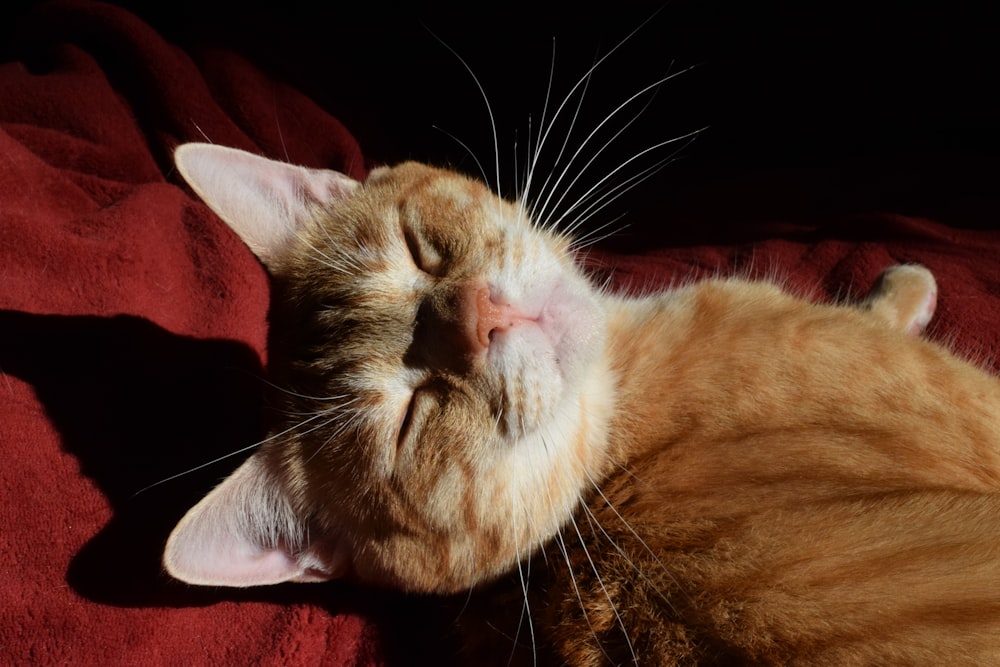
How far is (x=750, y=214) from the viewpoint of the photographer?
9.61 ft

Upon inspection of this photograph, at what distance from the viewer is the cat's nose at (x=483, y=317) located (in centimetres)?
138

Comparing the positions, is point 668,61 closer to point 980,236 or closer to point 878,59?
point 878,59

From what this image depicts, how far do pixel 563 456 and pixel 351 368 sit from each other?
53cm

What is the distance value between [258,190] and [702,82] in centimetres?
251

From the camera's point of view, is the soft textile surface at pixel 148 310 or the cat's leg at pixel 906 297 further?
the cat's leg at pixel 906 297

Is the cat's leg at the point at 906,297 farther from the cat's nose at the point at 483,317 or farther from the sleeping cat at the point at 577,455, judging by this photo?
the cat's nose at the point at 483,317

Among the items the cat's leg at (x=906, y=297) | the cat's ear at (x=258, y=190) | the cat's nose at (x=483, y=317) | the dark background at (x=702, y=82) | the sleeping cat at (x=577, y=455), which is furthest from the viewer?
the dark background at (x=702, y=82)

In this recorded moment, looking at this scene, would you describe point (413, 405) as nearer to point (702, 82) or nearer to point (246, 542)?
point (246, 542)

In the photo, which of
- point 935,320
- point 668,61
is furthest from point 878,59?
point 935,320

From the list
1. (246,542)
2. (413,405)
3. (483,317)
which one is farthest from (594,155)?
(246,542)

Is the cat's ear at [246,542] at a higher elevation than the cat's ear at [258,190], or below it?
below

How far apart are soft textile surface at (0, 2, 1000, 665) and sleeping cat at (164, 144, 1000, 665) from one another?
0.66 feet

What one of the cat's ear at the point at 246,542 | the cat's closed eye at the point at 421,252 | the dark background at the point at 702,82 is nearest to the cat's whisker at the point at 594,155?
the cat's closed eye at the point at 421,252

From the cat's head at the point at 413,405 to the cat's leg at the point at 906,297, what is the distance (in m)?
1.03
